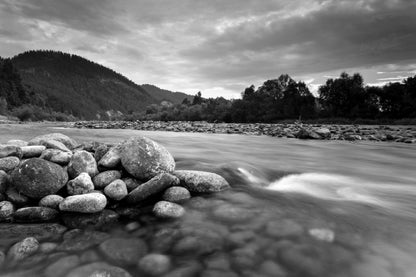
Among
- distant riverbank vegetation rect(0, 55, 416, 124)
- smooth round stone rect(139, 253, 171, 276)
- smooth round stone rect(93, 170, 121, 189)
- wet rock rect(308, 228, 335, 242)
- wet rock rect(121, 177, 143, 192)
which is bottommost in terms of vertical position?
smooth round stone rect(139, 253, 171, 276)

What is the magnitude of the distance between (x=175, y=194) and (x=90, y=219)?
53.9 inches

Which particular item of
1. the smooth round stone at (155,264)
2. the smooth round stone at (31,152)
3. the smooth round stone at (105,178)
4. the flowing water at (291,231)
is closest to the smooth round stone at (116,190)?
the smooth round stone at (105,178)

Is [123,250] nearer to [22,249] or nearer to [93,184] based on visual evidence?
[22,249]

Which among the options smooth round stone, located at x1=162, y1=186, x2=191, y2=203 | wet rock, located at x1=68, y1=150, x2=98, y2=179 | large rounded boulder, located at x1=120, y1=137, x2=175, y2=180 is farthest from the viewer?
large rounded boulder, located at x1=120, y1=137, x2=175, y2=180

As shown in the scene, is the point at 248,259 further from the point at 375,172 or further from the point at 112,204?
the point at 375,172

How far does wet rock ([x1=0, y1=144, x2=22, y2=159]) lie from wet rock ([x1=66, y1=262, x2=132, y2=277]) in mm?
3661

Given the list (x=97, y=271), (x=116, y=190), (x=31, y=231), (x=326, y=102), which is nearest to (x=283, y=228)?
(x=97, y=271)

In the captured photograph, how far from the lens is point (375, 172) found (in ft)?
25.7

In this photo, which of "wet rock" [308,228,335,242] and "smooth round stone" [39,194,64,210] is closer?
"wet rock" [308,228,335,242]

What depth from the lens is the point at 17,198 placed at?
158 inches

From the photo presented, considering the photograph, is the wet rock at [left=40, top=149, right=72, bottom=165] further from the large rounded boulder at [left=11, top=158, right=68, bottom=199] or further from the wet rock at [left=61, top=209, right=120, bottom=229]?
the wet rock at [left=61, top=209, right=120, bottom=229]

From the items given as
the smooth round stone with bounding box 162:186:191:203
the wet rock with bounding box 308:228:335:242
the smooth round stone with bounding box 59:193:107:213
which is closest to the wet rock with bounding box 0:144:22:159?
the smooth round stone with bounding box 59:193:107:213

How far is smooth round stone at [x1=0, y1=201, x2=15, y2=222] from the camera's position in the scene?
3.68 m

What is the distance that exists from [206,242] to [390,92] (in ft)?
211
